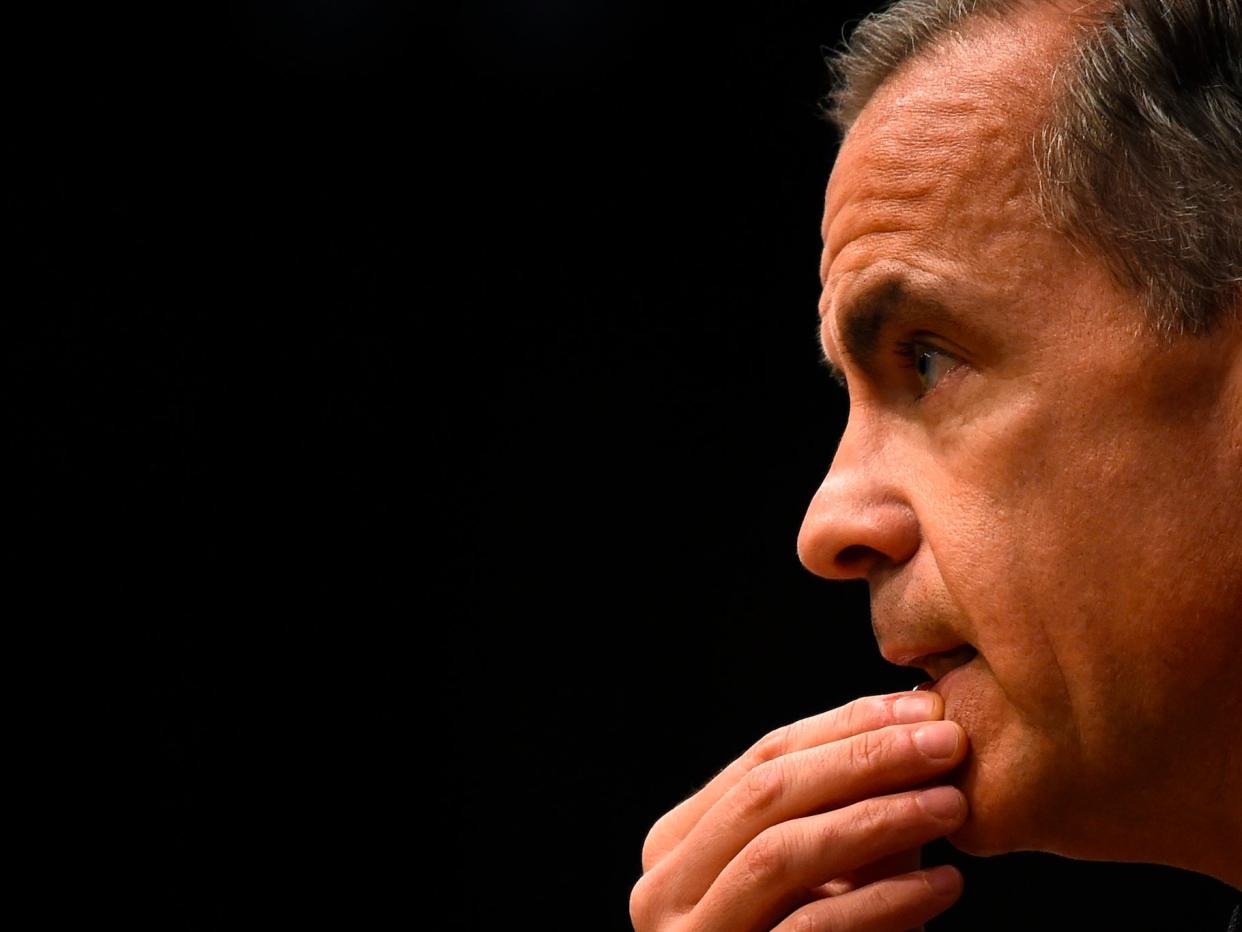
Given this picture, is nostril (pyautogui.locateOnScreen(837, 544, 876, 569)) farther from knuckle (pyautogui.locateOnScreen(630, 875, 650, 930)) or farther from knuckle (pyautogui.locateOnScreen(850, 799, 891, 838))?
knuckle (pyautogui.locateOnScreen(630, 875, 650, 930))

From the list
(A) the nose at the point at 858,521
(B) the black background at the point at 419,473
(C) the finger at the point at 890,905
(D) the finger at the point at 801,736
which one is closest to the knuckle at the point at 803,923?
(C) the finger at the point at 890,905

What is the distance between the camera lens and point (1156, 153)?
108 centimetres

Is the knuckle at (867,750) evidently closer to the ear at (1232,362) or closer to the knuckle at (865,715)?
the knuckle at (865,715)

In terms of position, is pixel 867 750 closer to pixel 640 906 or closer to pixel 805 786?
pixel 805 786

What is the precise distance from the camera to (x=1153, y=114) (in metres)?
1.08

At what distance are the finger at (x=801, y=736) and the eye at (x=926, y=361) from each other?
0.86ft

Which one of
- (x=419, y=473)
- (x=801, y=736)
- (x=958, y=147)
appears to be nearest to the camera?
(x=958, y=147)

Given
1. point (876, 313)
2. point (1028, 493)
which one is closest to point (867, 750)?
point (1028, 493)

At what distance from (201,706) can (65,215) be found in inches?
33.6

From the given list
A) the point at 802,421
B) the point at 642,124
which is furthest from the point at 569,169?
the point at 802,421

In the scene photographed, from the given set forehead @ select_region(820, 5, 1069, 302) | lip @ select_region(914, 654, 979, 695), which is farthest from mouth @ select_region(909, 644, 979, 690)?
forehead @ select_region(820, 5, 1069, 302)

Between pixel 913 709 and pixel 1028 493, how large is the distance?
8.5 inches

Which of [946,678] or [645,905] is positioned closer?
[946,678]

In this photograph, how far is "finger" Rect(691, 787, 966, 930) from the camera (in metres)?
1.14
